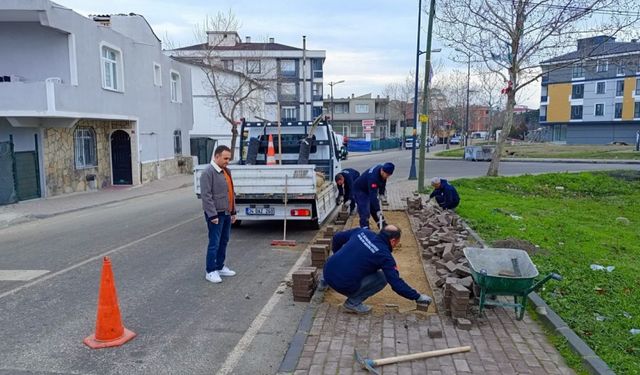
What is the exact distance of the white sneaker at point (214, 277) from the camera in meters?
6.88

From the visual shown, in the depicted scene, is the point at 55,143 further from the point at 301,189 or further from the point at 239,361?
the point at 239,361

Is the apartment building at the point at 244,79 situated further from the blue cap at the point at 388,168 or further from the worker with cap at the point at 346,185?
the blue cap at the point at 388,168

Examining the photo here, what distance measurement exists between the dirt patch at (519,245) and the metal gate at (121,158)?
1803 centimetres

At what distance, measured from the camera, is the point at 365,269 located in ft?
17.5

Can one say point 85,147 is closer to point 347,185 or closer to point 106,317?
point 347,185

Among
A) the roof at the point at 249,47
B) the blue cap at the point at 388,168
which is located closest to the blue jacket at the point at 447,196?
the blue cap at the point at 388,168

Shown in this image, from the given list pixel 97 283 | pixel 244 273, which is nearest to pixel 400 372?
pixel 244 273

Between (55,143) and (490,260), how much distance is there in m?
16.9

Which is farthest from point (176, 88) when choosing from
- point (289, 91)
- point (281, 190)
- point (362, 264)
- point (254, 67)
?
point (289, 91)

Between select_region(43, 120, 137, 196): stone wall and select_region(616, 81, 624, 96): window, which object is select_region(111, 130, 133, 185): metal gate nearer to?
select_region(43, 120, 137, 196): stone wall

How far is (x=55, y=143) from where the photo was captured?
18031 millimetres

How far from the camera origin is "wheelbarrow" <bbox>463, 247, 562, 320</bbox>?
5.05 m

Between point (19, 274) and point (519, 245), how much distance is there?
308 inches

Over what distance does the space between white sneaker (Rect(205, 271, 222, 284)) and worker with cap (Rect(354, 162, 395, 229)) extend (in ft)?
10.4
